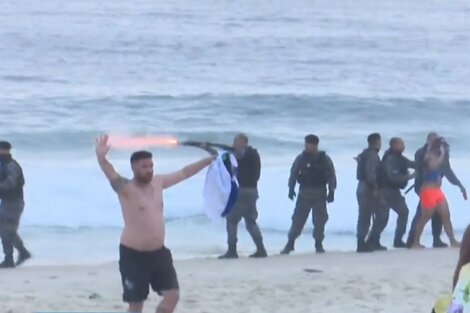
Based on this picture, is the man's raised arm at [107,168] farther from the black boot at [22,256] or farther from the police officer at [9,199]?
the black boot at [22,256]

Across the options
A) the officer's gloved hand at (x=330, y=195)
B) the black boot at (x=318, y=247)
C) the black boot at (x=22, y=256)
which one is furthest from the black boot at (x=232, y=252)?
the black boot at (x=22, y=256)

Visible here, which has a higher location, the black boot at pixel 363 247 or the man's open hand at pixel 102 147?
the man's open hand at pixel 102 147

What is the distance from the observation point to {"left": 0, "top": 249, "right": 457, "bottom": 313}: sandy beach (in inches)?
447

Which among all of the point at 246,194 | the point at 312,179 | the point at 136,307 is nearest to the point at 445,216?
the point at 312,179

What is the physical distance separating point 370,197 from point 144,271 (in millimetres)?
5333

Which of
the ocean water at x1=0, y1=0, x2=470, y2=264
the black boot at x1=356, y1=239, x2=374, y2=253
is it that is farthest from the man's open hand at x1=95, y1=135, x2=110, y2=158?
the ocean water at x1=0, y1=0, x2=470, y2=264

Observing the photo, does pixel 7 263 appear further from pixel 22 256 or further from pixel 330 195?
pixel 330 195

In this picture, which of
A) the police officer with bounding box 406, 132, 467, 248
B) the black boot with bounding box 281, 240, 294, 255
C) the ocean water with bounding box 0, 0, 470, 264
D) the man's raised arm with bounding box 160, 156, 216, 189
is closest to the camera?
the man's raised arm with bounding box 160, 156, 216, 189

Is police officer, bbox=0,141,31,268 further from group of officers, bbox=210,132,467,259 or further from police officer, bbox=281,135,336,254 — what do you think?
police officer, bbox=281,135,336,254

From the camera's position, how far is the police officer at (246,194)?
13913mm

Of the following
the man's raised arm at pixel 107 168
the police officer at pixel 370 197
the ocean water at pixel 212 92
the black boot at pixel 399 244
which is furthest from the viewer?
the ocean water at pixel 212 92

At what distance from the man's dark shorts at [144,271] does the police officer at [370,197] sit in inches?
200

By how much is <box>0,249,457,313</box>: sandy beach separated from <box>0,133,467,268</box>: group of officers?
0.39 metres

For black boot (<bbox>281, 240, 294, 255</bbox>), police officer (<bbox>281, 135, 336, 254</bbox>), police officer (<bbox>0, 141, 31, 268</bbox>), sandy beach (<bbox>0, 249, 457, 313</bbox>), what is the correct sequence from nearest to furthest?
sandy beach (<bbox>0, 249, 457, 313</bbox>), police officer (<bbox>0, 141, 31, 268</bbox>), police officer (<bbox>281, 135, 336, 254</bbox>), black boot (<bbox>281, 240, 294, 255</bbox>)
